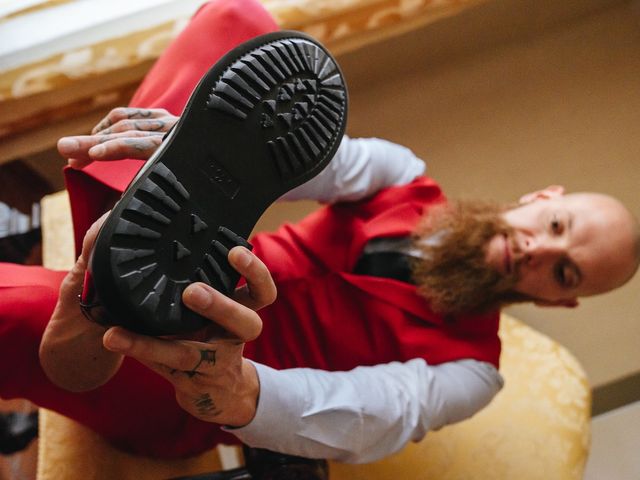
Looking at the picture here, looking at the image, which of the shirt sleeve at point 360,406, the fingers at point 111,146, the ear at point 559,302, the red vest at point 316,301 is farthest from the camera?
the ear at point 559,302

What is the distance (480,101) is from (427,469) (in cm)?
85

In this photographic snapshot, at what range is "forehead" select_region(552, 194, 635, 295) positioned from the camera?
798 mm

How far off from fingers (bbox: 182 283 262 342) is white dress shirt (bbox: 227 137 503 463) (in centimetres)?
16

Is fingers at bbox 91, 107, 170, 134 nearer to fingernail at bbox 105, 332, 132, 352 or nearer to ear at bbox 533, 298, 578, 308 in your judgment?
fingernail at bbox 105, 332, 132, 352

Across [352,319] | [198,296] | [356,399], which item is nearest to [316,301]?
[352,319]

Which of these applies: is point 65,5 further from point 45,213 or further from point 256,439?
point 256,439

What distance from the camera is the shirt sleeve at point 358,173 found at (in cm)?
82

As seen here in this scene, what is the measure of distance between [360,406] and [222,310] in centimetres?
29

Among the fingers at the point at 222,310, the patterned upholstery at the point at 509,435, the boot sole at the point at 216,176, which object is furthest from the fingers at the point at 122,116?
the patterned upholstery at the point at 509,435

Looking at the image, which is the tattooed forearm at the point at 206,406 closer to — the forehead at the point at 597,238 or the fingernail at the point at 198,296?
the fingernail at the point at 198,296

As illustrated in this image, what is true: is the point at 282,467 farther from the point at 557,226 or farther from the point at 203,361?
the point at 557,226

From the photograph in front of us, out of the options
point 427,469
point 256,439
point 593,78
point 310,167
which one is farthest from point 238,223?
point 593,78

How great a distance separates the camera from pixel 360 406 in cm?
66

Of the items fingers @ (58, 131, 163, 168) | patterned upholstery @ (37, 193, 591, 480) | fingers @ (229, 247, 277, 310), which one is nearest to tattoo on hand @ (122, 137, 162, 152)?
fingers @ (58, 131, 163, 168)
